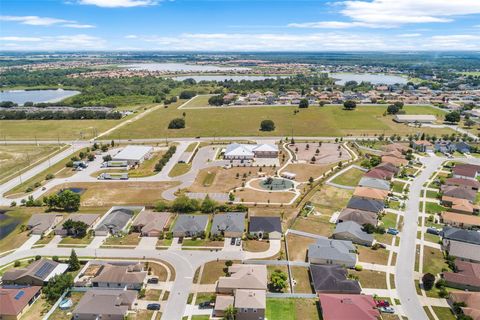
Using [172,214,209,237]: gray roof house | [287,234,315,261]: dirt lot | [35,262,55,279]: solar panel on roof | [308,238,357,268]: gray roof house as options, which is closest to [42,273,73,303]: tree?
[35,262,55,279]: solar panel on roof

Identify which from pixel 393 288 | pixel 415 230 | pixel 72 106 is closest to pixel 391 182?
pixel 415 230

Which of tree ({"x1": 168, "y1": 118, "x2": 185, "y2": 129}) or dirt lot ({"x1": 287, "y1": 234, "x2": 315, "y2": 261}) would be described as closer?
dirt lot ({"x1": 287, "y1": 234, "x2": 315, "y2": 261})

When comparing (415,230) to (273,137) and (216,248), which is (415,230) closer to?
(216,248)

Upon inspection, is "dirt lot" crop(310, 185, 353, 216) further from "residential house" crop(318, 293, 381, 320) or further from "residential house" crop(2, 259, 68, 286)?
"residential house" crop(2, 259, 68, 286)

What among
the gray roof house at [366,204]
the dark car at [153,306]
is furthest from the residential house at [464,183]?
the dark car at [153,306]

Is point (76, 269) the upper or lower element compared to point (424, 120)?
lower

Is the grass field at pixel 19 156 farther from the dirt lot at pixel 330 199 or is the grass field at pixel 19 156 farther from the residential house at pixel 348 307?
the residential house at pixel 348 307

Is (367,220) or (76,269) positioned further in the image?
(367,220)
